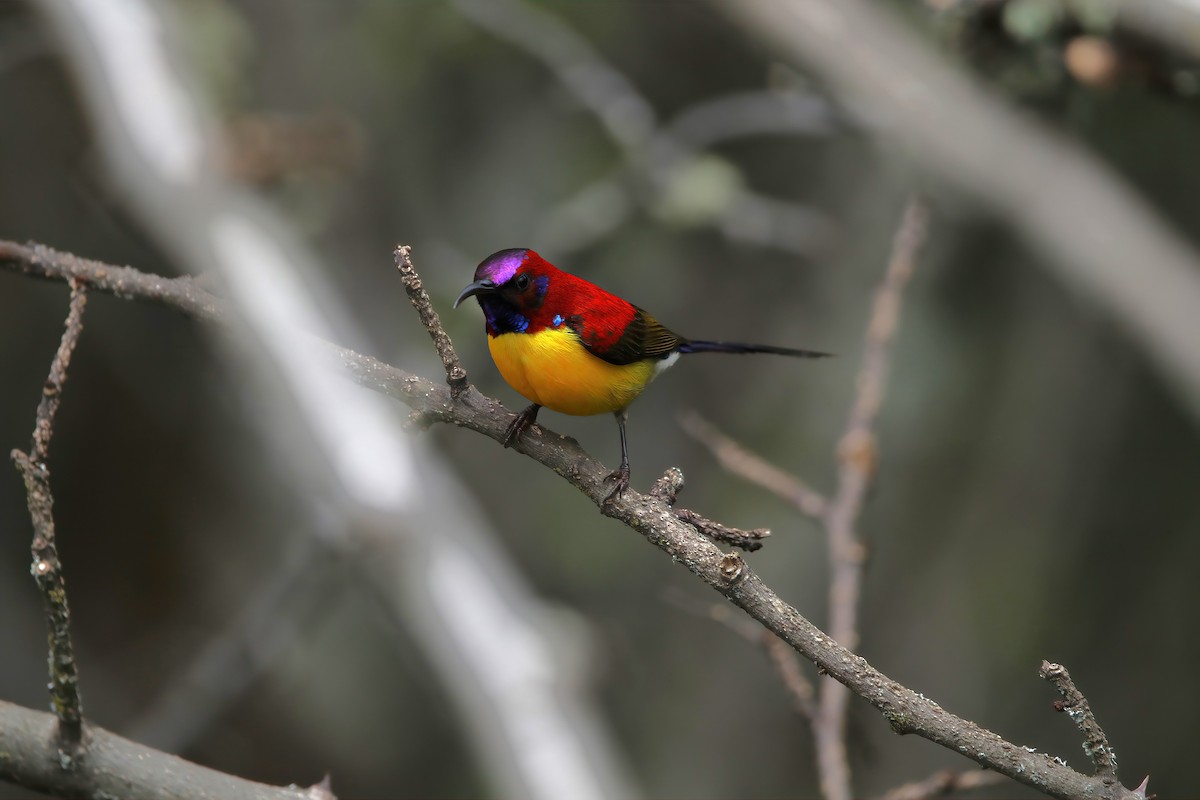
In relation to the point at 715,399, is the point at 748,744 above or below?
below

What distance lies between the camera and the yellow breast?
2971 millimetres

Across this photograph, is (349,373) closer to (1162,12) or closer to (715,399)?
(1162,12)

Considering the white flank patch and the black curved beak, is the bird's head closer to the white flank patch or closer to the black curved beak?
the black curved beak

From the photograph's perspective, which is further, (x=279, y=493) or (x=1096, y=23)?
(x=279, y=493)

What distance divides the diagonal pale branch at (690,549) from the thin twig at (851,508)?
0.83 meters

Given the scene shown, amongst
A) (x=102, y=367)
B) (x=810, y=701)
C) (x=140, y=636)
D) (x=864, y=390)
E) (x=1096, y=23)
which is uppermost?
(x=102, y=367)

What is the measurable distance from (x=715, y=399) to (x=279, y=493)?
9.40ft

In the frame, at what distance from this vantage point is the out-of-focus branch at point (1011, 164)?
12.5 feet

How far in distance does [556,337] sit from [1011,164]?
7.48 feet

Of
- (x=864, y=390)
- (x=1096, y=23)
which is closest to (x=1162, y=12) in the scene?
(x=1096, y=23)

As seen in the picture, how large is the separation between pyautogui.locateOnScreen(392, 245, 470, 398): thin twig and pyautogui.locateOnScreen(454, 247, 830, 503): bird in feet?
1.88

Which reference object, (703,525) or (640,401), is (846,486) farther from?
(640,401)

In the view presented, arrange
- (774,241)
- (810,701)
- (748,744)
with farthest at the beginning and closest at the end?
1. (748,744)
2. (774,241)
3. (810,701)

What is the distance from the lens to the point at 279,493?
6449 mm
